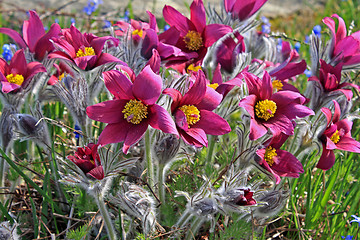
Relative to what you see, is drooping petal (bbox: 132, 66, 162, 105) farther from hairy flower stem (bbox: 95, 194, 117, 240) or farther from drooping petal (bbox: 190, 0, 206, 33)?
→ drooping petal (bbox: 190, 0, 206, 33)

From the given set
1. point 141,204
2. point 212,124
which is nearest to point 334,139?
point 212,124

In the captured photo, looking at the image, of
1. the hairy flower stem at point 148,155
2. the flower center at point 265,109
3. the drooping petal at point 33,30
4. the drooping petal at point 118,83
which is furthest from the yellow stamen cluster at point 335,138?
the drooping petal at point 33,30

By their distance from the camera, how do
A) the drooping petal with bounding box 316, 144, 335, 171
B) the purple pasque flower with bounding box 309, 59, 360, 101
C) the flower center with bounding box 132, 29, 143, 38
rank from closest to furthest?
Answer: 1. the drooping petal with bounding box 316, 144, 335, 171
2. the purple pasque flower with bounding box 309, 59, 360, 101
3. the flower center with bounding box 132, 29, 143, 38

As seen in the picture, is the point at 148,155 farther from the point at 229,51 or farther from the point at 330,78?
the point at 330,78

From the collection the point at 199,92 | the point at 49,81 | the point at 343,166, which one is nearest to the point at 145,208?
the point at 199,92

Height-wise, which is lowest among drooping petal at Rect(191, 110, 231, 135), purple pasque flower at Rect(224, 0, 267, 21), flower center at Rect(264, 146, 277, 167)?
flower center at Rect(264, 146, 277, 167)

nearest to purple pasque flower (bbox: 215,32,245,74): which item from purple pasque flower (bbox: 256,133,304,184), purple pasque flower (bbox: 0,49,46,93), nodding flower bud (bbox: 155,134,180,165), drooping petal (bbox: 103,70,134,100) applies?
purple pasque flower (bbox: 256,133,304,184)

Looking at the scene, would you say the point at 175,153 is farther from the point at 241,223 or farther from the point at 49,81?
the point at 49,81
